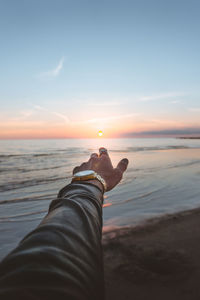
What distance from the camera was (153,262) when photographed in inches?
113

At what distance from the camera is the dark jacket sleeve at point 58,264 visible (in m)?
0.50

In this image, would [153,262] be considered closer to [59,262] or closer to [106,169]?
[106,169]

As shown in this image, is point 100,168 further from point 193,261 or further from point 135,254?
point 193,261

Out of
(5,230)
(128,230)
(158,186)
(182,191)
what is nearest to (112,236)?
(128,230)

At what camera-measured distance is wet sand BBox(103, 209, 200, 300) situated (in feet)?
7.72

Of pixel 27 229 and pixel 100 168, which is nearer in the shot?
pixel 100 168

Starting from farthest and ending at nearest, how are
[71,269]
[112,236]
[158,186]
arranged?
[158,186] → [112,236] → [71,269]

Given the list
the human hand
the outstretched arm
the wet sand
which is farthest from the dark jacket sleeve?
the wet sand

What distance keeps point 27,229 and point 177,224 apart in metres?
3.66

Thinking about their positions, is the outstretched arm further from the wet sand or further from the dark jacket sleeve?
the wet sand

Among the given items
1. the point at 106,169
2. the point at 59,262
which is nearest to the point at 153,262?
the point at 106,169

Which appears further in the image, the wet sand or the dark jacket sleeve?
the wet sand

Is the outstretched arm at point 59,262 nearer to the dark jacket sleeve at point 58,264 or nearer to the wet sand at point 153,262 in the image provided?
the dark jacket sleeve at point 58,264

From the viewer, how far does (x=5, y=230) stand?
4719 mm
